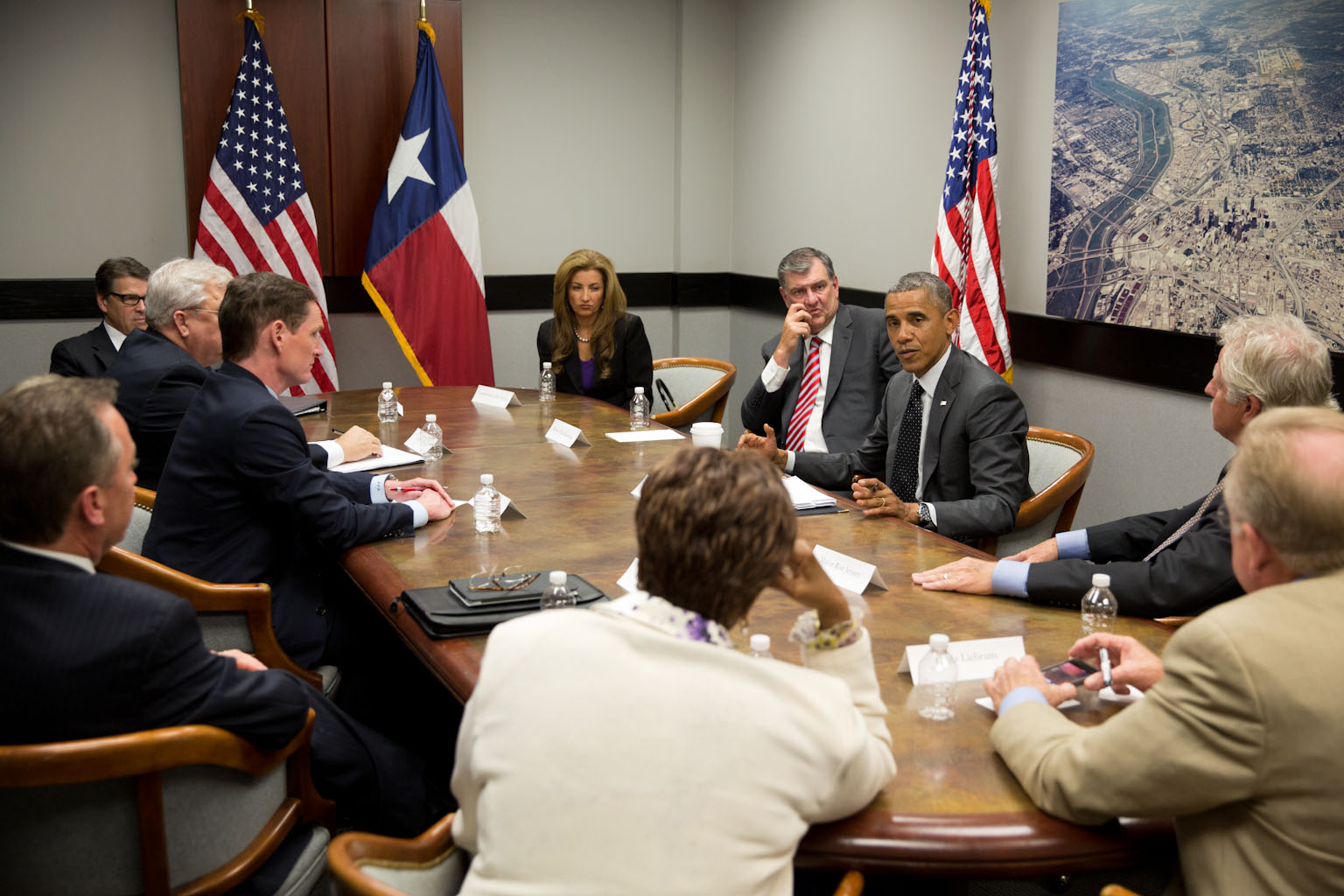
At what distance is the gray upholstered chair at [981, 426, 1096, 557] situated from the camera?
342 centimetres

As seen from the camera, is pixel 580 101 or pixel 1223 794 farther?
pixel 580 101

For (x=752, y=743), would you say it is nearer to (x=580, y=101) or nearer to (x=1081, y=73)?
(x=1081, y=73)

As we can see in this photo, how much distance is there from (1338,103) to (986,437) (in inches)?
61.8

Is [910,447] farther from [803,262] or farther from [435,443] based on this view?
[435,443]

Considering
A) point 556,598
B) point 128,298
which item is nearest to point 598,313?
point 128,298

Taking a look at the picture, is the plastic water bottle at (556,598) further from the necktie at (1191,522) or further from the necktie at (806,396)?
the necktie at (806,396)

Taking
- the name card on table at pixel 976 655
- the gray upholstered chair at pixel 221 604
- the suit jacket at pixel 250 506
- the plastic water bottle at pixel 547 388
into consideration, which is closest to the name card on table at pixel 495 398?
the plastic water bottle at pixel 547 388

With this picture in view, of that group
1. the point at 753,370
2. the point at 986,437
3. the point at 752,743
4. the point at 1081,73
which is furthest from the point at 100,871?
the point at 753,370

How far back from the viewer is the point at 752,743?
1282mm

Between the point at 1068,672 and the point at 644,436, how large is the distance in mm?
2392

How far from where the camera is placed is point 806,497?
321 cm

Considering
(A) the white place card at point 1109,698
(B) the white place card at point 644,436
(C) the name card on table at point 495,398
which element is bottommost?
(A) the white place card at point 1109,698

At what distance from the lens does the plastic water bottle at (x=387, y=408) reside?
4520mm

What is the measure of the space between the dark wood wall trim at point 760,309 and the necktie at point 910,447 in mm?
1203
